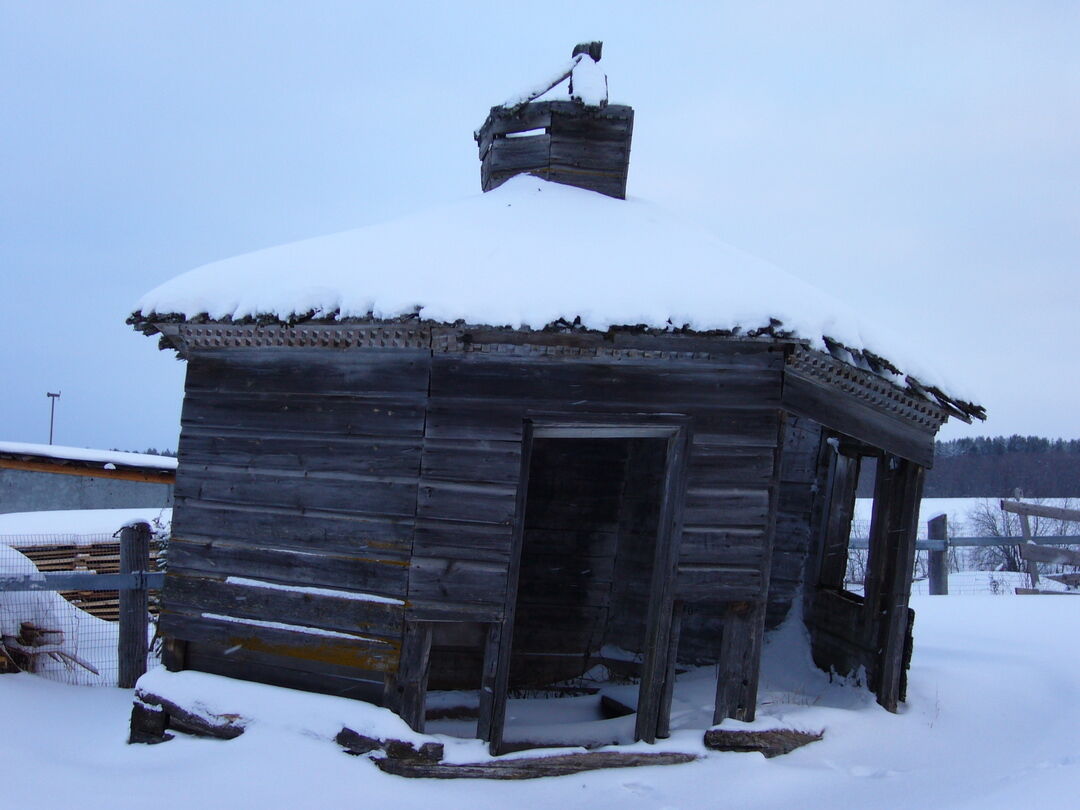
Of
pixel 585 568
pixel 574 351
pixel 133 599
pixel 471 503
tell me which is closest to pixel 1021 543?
pixel 585 568

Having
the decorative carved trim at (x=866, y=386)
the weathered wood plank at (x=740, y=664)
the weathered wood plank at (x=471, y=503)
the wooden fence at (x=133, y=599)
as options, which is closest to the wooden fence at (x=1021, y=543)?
the decorative carved trim at (x=866, y=386)

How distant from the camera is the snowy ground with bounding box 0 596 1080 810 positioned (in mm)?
5254

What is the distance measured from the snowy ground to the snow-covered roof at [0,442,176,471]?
1085cm

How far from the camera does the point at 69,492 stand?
1800cm

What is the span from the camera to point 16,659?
7.58m

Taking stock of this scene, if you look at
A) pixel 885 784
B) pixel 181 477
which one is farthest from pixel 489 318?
pixel 885 784

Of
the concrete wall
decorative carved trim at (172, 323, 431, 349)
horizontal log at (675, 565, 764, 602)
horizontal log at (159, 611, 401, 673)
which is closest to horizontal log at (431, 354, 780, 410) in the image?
decorative carved trim at (172, 323, 431, 349)

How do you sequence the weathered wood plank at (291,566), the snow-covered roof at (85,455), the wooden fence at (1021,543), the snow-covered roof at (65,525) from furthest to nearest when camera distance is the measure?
1. the snow-covered roof at (85,455)
2. the wooden fence at (1021,543)
3. the snow-covered roof at (65,525)
4. the weathered wood plank at (291,566)

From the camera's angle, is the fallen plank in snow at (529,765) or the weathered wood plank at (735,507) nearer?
the fallen plank in snow at (529,765)

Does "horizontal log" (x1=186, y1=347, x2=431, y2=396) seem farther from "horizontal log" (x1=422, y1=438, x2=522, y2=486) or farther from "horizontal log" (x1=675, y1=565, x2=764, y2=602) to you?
"horizontal log" (x1=675, y1=565, x2=764, y2=602)

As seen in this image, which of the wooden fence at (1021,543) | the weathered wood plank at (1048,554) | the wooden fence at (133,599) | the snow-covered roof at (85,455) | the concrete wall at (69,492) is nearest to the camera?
the wooden fence at (133,599)

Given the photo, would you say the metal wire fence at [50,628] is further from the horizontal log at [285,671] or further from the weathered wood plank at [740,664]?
the weathered wood plank at [740,664]

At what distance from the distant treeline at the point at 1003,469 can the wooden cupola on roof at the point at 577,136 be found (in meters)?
48.7

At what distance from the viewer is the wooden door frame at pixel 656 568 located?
5.79m
